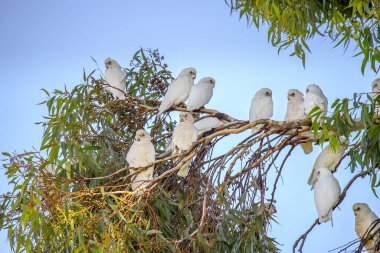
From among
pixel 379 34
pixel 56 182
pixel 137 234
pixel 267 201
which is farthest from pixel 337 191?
pixel 56 182

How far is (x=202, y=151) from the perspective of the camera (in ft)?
16.4

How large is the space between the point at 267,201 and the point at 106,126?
1332mm

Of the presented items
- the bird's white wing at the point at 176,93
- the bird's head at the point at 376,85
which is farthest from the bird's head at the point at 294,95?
the bird's white wing at the point at 176,93

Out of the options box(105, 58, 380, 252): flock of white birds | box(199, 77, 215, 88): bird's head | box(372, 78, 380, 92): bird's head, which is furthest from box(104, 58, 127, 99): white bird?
box(372, 78, 380, 92): bird's head

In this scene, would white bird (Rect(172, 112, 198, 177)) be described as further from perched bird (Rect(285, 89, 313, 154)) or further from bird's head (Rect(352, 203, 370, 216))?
bird's head (Rect(352, 203, 370, 216))

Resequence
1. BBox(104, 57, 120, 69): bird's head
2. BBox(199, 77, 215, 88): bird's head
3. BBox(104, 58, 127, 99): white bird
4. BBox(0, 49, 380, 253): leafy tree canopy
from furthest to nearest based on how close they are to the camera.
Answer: BBox(104, 57, 120, 69): bird's head, BBox(199, 77, 215, 88): bird's head, BBox(104, 58, 127, 99): white bird, BBox(0, 49, 380, 253): leafy tree canopy

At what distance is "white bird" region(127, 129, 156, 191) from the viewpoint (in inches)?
193

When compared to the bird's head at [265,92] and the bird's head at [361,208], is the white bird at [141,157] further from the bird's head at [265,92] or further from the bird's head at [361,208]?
the bird's head at [361,208]

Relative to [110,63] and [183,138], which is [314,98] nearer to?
[183,138]

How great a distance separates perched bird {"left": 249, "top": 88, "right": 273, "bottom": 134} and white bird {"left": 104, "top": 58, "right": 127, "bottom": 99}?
0.91 metres

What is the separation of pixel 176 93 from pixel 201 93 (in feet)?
0.93

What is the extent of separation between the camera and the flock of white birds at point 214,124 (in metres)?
4.86

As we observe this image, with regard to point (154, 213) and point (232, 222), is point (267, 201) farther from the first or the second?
point (154, 213)

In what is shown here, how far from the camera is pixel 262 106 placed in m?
5.68
